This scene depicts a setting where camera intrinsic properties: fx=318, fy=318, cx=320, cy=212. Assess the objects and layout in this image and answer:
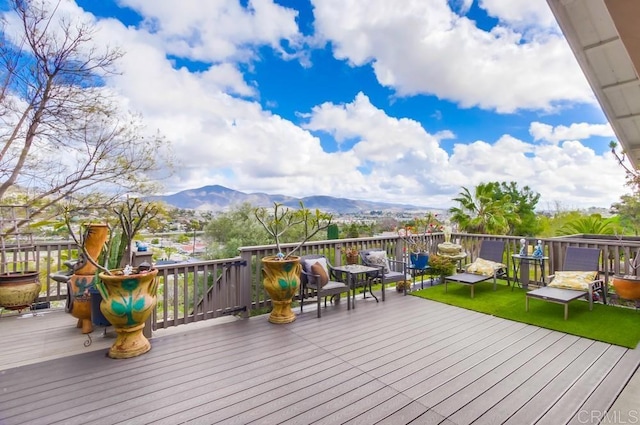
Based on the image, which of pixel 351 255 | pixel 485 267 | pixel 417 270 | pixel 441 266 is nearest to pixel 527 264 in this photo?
pixel 485 267

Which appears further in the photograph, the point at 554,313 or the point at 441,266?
the point at 441,266

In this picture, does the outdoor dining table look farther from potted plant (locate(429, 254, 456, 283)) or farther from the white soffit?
the white soffit

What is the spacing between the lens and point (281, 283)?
4.09m

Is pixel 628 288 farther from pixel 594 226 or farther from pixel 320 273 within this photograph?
pixel 594 226

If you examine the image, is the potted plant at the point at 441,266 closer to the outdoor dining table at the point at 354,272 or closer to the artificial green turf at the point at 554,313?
the artificial green turf at the point at 554,313

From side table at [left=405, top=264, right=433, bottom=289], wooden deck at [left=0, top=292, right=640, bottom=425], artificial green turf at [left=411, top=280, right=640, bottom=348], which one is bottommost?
wooden deck at [left=0, top=292, right=640, bottom=425]

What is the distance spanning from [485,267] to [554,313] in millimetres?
1411

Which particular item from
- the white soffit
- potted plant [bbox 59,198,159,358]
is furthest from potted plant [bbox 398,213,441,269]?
potted plant [bbox 59,198,159,358]

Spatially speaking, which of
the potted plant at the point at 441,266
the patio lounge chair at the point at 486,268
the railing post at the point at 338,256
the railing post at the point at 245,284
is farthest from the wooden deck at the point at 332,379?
Result: the potted plant at the point at 441,266

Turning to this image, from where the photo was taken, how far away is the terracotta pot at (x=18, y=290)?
14.1 ft

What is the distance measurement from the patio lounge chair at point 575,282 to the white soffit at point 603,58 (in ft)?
11.5

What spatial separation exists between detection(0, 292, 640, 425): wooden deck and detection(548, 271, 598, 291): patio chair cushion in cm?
119

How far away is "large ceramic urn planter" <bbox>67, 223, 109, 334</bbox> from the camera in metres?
3.73

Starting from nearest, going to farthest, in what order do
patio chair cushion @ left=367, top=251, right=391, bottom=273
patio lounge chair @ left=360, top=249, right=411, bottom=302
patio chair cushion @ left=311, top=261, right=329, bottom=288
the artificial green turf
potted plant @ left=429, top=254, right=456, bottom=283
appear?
1. the artificial green turf
2. patio chair cushion @ left=311, top=261, right=329, bottom=288
3. patio lounge chair @ left=360, top=249, right=411, bottom=302
4. patio chair cushion @ left=367, top=251, right=391, bottom=273
5. potted plant @ left=429, top=254, right=456, bottom=283
